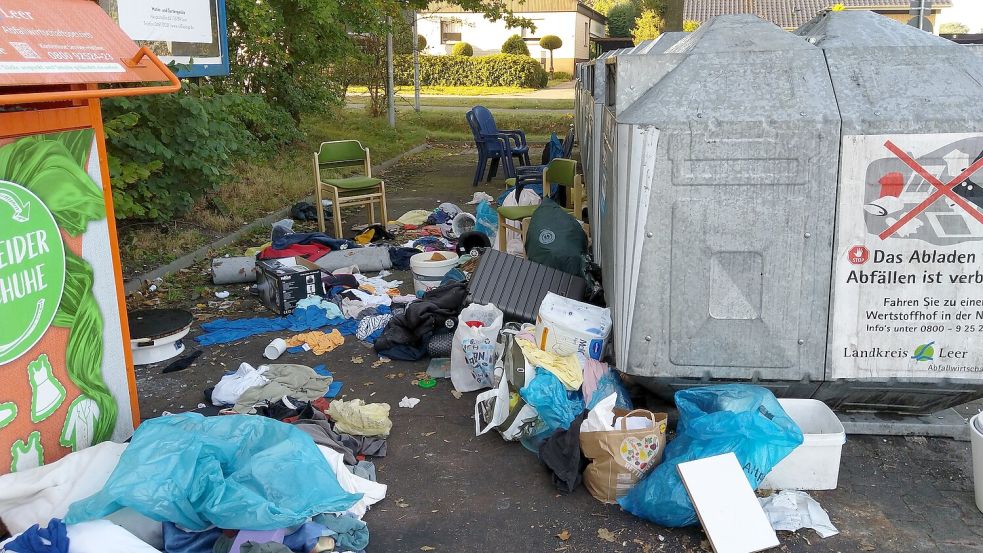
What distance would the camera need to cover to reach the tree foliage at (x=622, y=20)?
42531mm

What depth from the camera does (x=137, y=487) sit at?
2.86 m

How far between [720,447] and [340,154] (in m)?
7.17

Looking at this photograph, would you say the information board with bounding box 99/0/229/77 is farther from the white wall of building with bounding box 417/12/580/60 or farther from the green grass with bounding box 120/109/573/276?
the white wall of building with bounding box 417/12/580/60

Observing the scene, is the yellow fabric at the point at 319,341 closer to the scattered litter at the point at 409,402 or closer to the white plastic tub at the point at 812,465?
the scattered litter at the point at 409,402

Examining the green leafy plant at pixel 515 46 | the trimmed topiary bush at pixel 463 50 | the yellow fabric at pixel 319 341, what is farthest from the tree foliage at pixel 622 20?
the yellow fabric at pixel 319 341

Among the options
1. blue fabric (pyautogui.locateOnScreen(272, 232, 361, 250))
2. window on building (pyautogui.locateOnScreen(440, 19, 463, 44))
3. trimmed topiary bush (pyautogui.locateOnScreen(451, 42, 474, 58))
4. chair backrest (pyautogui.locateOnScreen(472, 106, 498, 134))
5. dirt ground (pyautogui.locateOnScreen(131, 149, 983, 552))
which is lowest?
dirt ground (pyautogui.locateOnScreen(131, 149, 983, 552))

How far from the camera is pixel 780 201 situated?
12.2 feet

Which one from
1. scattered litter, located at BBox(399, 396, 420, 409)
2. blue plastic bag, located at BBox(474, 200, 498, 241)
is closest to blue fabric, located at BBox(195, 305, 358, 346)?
scattered litter, located at BBox(399, 396, 420, 409)

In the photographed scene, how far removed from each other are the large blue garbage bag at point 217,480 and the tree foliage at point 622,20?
41580 millimetres

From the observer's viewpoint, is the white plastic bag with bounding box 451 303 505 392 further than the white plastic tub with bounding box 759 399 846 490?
Yes

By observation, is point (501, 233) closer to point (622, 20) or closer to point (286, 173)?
point (286, 173)

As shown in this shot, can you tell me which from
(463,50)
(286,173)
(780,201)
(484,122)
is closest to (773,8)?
(463,50)

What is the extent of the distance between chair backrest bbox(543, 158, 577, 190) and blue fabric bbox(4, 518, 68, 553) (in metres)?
5.84

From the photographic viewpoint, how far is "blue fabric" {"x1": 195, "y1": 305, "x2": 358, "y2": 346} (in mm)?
5715
